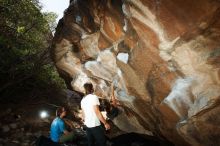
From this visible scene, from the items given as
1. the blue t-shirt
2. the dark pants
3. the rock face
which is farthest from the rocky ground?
the dark pants

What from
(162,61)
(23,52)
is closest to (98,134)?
(162,61)

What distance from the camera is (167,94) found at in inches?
239

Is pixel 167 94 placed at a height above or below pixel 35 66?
below

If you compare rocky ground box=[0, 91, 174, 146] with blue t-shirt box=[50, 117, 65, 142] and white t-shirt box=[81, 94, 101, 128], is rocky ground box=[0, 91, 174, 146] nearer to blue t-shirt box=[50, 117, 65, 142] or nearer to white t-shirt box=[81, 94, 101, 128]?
blue t-shirt box=[50, 117, 65, 142]

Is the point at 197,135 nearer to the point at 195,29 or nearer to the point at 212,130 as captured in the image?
the point at 212,130

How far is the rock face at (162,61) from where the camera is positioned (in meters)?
5.02

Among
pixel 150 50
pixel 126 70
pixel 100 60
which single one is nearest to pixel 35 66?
pixel 100 60

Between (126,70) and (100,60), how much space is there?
1.79 metres

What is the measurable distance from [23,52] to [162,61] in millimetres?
9260

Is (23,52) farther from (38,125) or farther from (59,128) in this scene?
(59,128)

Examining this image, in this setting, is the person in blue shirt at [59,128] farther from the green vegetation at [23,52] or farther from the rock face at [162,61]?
the green vegetation at [23,52]

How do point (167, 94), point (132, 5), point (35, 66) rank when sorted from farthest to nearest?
point (35, 66), point (167, 94), point (132, 5)

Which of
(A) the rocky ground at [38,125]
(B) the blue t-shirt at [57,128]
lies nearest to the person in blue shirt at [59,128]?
(B) the blue t-shirt at [57,128]

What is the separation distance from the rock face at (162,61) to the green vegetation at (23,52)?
18.2 ft
